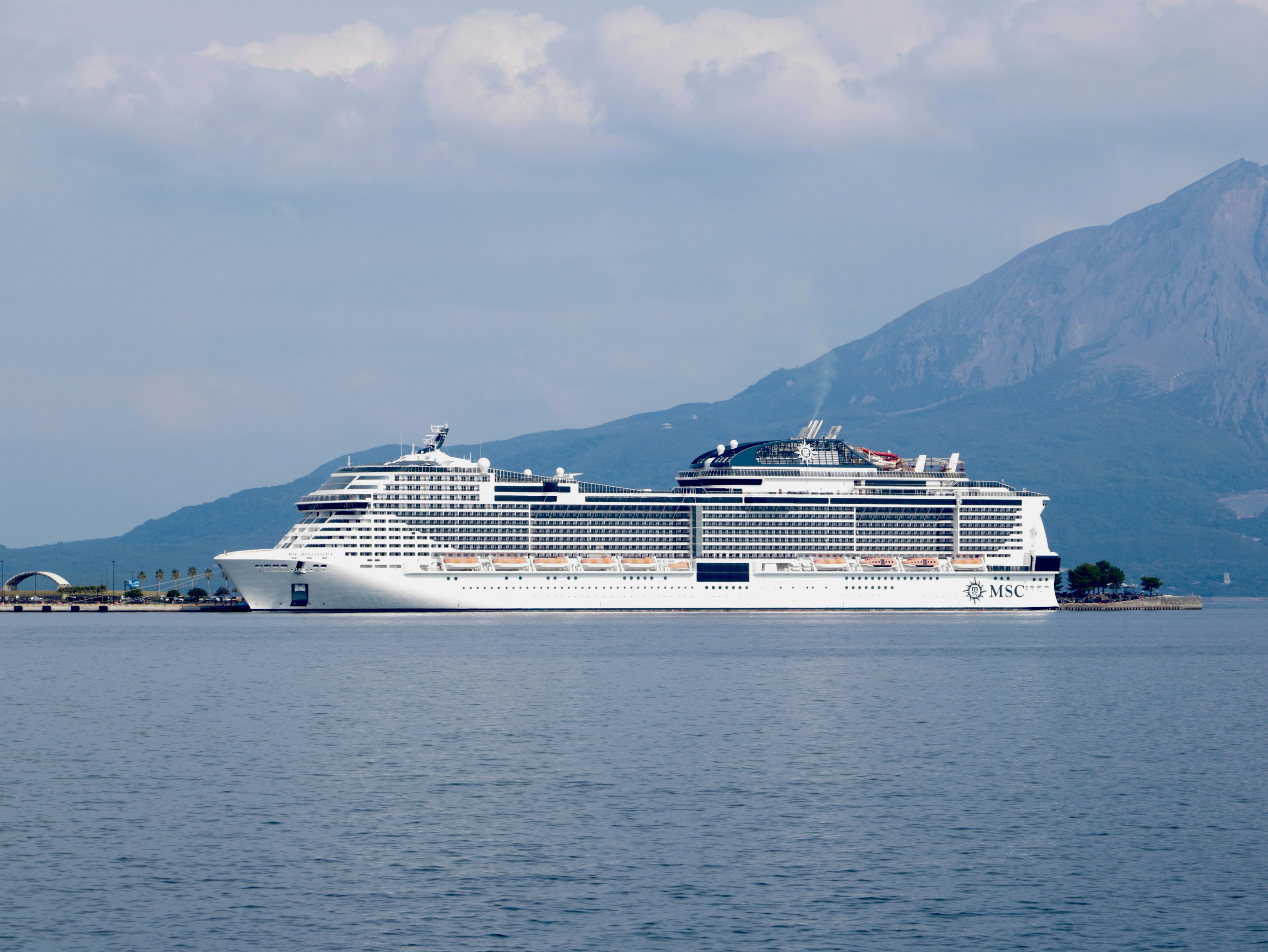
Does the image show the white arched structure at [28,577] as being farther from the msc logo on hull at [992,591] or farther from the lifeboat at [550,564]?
the msc logo on hull at [992,591]

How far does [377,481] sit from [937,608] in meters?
46.3

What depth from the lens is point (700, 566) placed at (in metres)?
127

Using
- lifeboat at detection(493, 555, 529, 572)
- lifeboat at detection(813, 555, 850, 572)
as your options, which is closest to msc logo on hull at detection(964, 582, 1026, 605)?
lifeboat at detection(813, 555, 850, 572)

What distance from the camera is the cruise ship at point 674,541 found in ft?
390

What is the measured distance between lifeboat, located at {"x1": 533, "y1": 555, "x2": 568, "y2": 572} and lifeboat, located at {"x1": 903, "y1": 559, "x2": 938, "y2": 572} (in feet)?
93.1

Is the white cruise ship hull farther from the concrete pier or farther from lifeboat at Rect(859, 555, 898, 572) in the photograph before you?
the concrete pier

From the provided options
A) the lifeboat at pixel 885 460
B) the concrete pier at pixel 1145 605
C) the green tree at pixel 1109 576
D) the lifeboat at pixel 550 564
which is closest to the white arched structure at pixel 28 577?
the lifeboat at pixel 550 564

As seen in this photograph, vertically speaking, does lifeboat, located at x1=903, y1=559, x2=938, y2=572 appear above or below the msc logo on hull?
above

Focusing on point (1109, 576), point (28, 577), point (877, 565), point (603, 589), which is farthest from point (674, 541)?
point (28, 577)

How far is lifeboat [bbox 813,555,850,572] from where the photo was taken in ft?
425

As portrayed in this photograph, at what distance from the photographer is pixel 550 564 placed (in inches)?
4838

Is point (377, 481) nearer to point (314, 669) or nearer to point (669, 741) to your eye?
point (314, 669)

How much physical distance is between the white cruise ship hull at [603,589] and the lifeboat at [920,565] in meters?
0.47

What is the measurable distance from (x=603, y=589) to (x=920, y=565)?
26.9 meters
